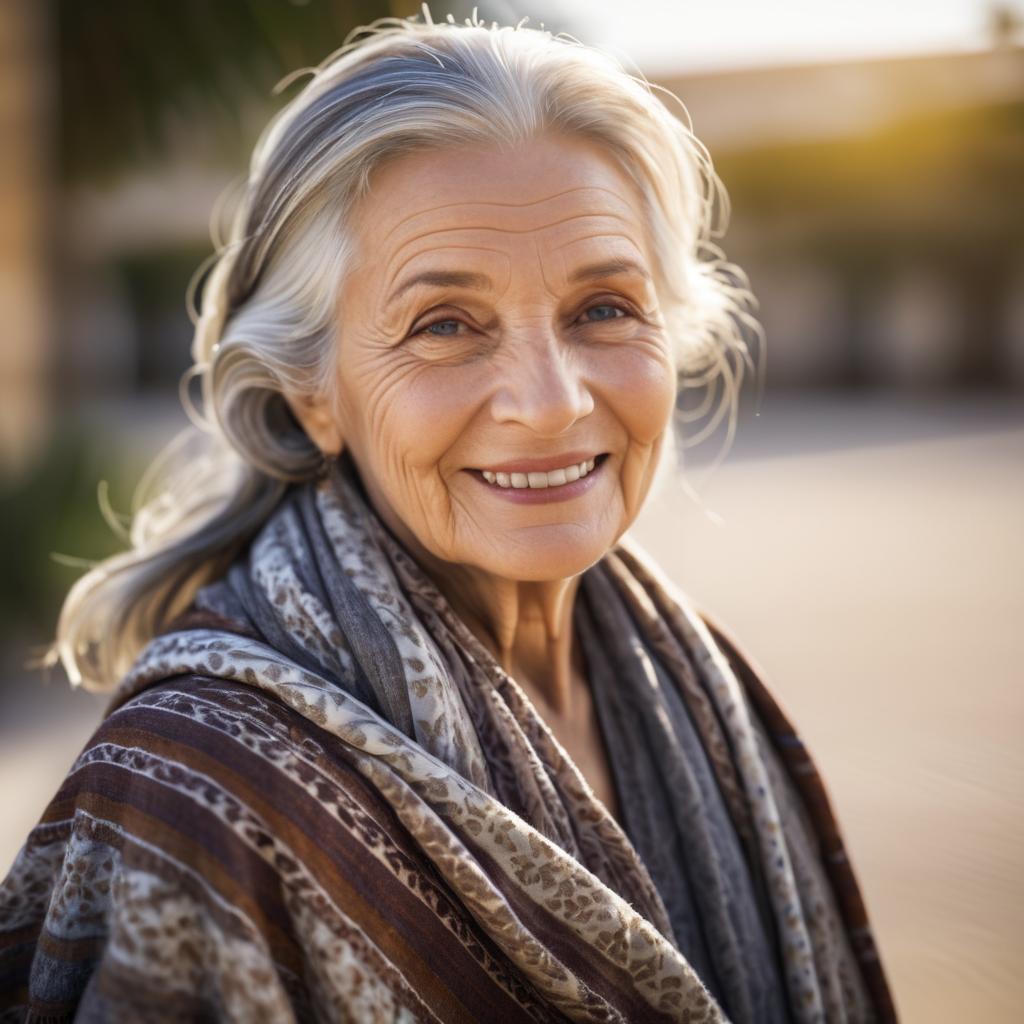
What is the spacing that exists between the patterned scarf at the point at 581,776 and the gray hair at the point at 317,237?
17 centimetres

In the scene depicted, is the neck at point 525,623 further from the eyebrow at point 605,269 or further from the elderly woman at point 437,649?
the eyebrow at point 605,269

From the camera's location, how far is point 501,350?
183cm

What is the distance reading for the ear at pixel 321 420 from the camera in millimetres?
2049

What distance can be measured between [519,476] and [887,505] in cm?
808

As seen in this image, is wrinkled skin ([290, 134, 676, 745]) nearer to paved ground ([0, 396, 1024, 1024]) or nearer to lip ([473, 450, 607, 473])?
lip ([473, 450, 607, 473])

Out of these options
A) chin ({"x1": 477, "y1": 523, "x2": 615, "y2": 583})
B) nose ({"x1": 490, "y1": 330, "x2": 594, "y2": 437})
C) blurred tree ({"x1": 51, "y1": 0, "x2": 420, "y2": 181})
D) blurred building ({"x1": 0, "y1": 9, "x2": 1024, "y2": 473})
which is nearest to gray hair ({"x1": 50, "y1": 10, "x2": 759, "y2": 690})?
nose ({"x1": 490, "y1": 330, "x2": 594, "y2": 437})

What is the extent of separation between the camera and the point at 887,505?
9352 millimetres

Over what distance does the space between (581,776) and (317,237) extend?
1.00 m

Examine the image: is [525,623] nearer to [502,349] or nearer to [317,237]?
[502,349]

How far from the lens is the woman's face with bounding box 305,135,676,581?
1.81 metres

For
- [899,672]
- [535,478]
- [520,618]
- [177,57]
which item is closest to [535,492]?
[535,478]

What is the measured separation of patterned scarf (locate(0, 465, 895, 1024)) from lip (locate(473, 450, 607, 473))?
0.25 m

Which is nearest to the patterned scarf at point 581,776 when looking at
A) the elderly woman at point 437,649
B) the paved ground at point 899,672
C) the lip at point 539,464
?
the elderly woman at point 437,649

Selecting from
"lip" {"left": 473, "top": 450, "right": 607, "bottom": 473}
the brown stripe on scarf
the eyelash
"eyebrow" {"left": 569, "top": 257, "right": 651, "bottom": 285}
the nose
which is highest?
"eyebrow" {"left": 569, "top": 257, "right": 651, "bottom": 285}
